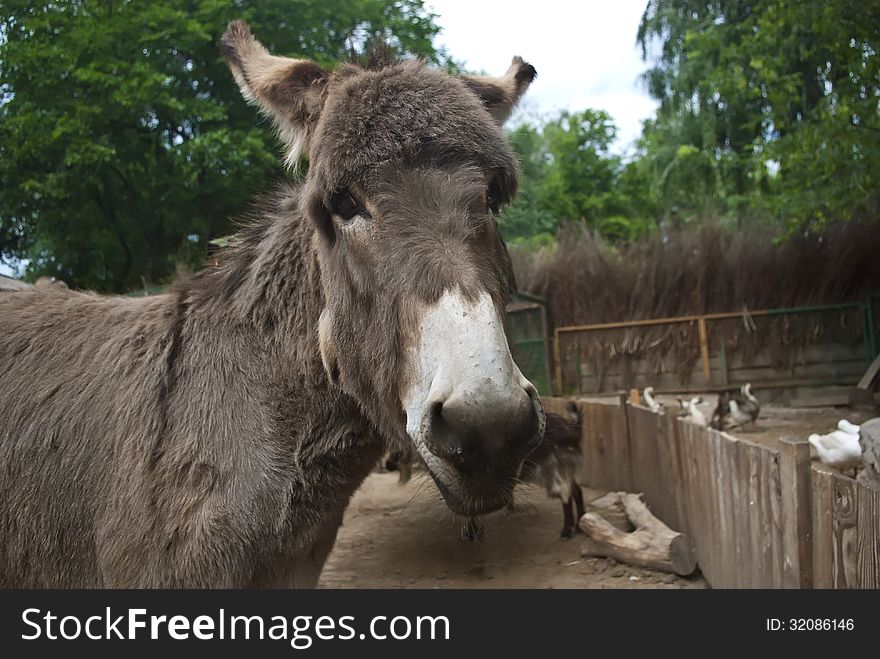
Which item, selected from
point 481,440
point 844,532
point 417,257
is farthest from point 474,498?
point 844,532

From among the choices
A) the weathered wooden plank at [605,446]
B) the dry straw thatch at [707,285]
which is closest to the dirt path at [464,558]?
the weathered wooden plank at [605,446]

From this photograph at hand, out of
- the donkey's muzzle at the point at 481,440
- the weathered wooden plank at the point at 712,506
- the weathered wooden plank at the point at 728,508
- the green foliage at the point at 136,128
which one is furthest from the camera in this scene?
the green foliage at the point at 136,128

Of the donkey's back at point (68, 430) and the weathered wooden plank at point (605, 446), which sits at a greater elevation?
the donkey's back at point (68, 430)

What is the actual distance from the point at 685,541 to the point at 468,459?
528 centimetres

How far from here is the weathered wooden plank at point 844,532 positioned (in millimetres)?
3207

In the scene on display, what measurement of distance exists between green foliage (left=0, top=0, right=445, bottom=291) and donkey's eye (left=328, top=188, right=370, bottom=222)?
9.41 meters

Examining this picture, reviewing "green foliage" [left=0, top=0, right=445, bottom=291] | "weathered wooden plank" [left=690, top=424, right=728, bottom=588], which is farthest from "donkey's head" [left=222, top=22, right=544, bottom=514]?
"green foliage" [left=0, top=0, right=445, bottom=291]

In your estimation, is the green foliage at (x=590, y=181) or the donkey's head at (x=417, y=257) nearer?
the donkey's head at (x=417, y=257)

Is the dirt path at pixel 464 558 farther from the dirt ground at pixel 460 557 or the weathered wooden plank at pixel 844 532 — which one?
the weathered wooden plank at pixel 844 532

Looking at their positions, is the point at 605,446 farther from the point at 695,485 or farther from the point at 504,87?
the point at 504,87

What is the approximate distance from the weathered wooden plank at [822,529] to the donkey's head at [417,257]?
7.49ft

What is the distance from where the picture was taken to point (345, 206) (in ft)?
Result: 7.19

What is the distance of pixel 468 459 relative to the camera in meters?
1.72
